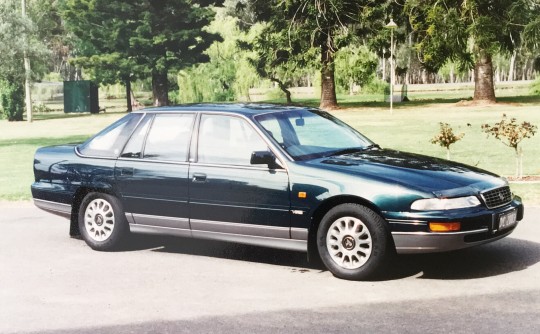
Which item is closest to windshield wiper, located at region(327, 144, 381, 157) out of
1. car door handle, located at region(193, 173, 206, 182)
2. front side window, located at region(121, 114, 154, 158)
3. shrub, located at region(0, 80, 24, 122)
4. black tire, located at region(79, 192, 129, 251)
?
car door handle, located at region(193, 173, 206, 182)

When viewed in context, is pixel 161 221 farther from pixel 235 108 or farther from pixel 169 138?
pixel 235 108

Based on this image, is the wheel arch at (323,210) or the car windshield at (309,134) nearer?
the wheel arch at (323,210)

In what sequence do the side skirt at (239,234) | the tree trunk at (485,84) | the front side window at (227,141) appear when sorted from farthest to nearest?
the tree trunk at (485,84)
the front side window at (227,141)
the side skirt at (239,234)

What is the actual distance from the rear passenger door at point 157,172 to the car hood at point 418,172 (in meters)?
1.41

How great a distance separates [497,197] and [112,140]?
3997 mm

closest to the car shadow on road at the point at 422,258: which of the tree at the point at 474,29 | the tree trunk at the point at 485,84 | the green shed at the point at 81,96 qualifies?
the tree at the point at 474,29

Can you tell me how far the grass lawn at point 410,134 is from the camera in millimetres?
16797

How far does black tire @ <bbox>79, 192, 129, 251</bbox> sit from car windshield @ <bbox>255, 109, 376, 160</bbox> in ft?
6.07

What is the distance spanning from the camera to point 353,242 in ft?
23.5

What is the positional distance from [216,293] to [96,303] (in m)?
0.97

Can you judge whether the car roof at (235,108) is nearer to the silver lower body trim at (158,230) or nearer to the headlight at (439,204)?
the silver lower body trim at (158,230)

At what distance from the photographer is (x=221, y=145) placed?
8.04 meters

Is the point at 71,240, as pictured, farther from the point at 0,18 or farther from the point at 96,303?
the point at 0,18

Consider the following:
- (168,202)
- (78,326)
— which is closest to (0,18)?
(168,202)
